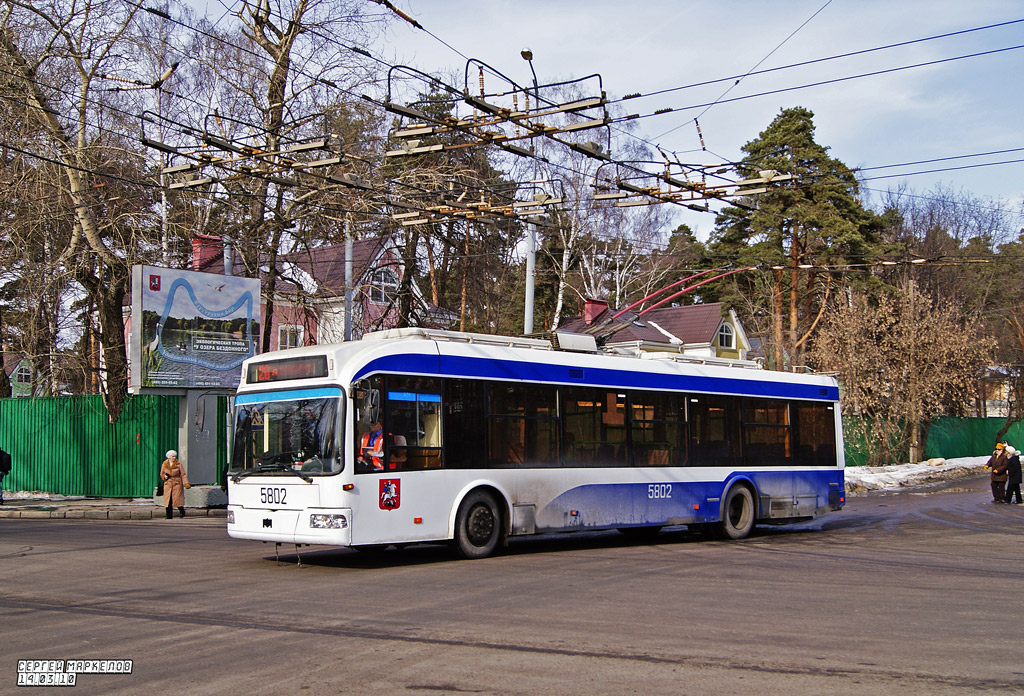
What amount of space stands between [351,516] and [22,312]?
20.5m

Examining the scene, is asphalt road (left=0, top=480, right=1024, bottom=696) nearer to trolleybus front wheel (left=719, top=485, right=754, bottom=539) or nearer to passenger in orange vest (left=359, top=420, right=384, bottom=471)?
passenger in orange vest (left=359, top=420, right=384, bottom=471)

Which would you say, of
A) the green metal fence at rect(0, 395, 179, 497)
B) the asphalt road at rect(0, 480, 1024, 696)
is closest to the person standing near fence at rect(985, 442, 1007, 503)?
the asphalt road at rect(0, 480, 1024, 696)

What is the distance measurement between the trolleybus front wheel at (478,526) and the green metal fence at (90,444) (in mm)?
15447

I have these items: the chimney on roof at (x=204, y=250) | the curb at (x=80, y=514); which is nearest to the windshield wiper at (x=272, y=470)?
the curb at (x=80, y=514)

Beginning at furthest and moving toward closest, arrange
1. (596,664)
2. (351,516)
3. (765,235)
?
1. (765,235)
2. (351,516)
3. (596,664)

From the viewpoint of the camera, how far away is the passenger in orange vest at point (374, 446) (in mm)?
11820

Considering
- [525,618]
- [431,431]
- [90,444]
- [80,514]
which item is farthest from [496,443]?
[90,444]

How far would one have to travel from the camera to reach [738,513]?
17141 mm

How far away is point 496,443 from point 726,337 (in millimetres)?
46248

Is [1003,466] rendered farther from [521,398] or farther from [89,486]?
[89,486]

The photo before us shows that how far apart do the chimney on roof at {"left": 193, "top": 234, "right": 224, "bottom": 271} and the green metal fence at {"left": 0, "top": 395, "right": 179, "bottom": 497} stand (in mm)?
4419

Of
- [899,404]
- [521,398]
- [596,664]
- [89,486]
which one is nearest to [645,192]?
[521,398]

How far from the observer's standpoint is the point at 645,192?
16.1 m

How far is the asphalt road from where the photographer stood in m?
Answer: 6.36
